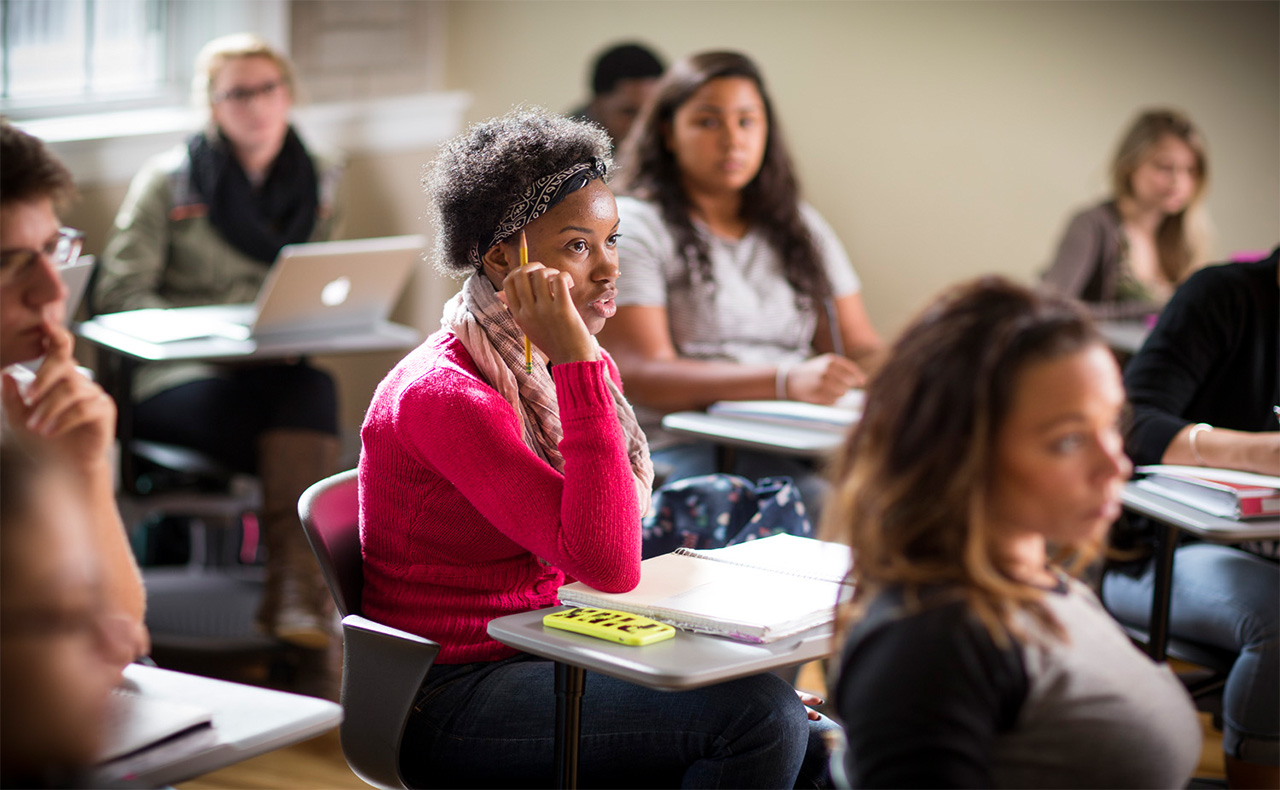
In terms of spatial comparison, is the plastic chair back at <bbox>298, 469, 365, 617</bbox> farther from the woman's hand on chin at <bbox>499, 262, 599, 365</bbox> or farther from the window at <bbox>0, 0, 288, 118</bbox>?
the window at <bbox>0, 0, 288, 118</bbox>

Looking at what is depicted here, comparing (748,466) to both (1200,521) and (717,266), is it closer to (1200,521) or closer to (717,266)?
(717,266)

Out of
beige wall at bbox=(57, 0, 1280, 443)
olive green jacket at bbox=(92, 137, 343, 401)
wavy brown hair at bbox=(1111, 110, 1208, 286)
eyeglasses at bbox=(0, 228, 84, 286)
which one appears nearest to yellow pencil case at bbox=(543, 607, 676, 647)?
eyeglasses at bbox=(0, 228, 84, 286)

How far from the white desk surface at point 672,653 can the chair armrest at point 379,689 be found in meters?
0.13

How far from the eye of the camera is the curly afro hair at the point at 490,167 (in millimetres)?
1688

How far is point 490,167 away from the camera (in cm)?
168

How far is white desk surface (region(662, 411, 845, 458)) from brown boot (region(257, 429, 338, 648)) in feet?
3.48

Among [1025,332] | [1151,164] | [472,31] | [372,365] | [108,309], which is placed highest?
[472,31]

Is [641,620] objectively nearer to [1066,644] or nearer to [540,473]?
[540,473]

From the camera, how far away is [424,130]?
4637mm

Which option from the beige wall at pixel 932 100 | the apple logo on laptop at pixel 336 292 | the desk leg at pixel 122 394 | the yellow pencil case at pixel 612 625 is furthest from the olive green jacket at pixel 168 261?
the yellow pencil case at pixel 612 625

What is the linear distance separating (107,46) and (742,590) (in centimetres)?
330

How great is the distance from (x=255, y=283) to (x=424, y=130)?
1236mm

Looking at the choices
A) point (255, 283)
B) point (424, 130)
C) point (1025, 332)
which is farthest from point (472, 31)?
point (1025, 332)

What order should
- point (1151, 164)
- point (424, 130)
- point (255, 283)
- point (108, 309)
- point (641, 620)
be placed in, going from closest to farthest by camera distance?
point (641, 620)
point (108, 309)
point (255, 283)
point (1151, 164)
point (424, 130)
